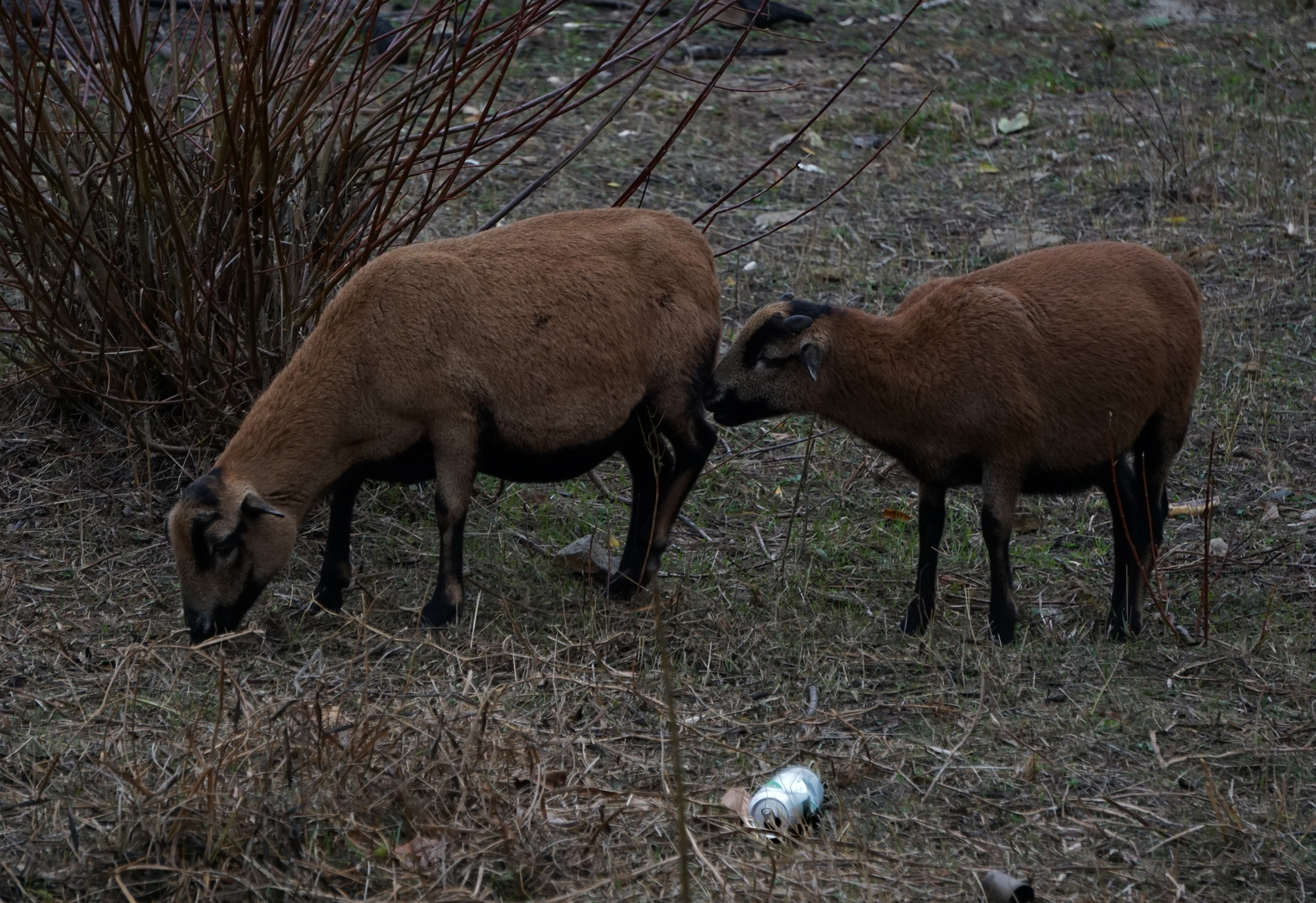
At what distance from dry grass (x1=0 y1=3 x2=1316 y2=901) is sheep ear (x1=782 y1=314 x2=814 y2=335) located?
1.18 m

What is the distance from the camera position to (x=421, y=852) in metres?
3.89

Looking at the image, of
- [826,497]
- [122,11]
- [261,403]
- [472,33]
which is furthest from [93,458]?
[826,497]

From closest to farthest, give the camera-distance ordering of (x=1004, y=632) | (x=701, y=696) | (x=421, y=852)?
1. (x=421, y=852)
2. (x=701, y=696)
3. (x=1004, y=632)

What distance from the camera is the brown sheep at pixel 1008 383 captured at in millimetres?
5441

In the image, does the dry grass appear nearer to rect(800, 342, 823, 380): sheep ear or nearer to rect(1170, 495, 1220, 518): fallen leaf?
rect(1170, 495, 1220, 518): fallen leaf

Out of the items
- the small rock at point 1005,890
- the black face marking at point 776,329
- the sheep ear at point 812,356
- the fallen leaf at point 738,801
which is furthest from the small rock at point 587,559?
the small rock at point 1005,890

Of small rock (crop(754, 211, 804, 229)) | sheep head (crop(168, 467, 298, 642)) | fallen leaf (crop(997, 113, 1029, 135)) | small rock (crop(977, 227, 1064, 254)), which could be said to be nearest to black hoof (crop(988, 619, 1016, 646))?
sheep head (crop(168, 467, 298, 642))

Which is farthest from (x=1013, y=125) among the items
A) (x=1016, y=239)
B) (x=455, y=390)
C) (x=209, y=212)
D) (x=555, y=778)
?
(x=555, y=778)

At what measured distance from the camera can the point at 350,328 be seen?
548cm

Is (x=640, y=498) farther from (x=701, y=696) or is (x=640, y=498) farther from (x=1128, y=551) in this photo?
(x=1128, y=551)

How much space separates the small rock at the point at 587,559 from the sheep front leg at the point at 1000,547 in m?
1.64

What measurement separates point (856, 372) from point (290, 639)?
2.50m

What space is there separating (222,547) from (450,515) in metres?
0.88

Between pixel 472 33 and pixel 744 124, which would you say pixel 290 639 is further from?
pixel 744 124
